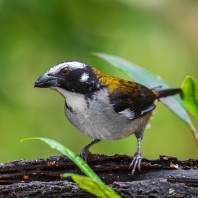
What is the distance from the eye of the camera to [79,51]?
558cm

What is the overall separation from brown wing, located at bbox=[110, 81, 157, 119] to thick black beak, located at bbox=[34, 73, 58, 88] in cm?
59

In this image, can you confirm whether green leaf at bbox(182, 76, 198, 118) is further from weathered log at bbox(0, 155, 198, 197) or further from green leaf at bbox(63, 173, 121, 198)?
green leaf at bbox(63, 173, 121, 198)

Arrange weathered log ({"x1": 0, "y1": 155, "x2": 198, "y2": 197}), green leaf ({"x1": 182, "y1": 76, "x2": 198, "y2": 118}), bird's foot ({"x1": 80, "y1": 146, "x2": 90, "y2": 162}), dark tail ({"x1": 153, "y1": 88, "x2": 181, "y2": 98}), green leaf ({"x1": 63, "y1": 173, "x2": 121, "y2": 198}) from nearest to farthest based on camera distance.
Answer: green leaf ({"x1": 63, "y1": 173, "x2": 121, "y2": 198}) < weathered log ({"x1": 0, "y1": 155, "x2": 198, "y2": 197}) < green leaf ({"x1": 182, "y1": 76, "x2": 198, "y2": 118}) < bird's foot ({"x1": 80, "y1": 146, "x2": 90, "y2": 162}) < dark tail ({"x1": 153, "y1": 88, "x2": 181, "y2": 98})

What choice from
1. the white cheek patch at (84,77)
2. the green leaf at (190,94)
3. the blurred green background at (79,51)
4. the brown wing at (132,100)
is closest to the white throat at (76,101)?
the white cheek patch at (84,77)

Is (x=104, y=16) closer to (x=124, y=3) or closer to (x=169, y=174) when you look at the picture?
(x=124, y=3)

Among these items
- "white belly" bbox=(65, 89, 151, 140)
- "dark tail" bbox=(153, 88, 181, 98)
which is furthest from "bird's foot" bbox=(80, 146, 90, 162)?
"dark tail" bbox=(153, 88, 181, 98)

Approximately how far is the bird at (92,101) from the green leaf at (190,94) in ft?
1.93

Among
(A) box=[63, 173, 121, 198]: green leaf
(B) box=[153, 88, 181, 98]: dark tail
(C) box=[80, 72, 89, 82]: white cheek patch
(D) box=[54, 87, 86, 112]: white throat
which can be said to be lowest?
(A) box=[63, 173, 121, 198]: green leaf

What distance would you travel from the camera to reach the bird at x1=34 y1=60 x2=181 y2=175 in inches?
158

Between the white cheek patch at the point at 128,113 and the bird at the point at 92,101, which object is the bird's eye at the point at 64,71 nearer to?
the bird at the point at 92,101

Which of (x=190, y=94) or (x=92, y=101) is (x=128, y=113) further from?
(x=190, y=94)

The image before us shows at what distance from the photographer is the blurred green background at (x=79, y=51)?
538 centimetres

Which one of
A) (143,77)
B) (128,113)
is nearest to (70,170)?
(128,113)

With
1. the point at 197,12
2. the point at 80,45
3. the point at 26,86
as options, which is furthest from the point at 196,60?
the point at 26,86
